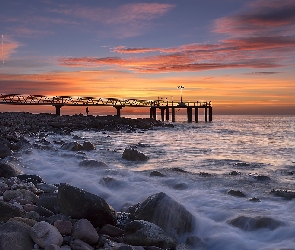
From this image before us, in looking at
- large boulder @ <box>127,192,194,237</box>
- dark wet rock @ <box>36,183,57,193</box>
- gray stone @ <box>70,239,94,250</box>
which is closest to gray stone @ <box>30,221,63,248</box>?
gray stone @ <box>70,239,94,250</box>

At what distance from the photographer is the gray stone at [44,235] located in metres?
3.59

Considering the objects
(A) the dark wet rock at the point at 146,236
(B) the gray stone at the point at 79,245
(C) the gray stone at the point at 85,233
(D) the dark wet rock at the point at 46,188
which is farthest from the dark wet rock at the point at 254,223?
(D) the dark wet rock at the point at 46,188

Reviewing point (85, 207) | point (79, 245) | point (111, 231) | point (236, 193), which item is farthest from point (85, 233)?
point (236, 193)

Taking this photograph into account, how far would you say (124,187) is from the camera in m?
7.78

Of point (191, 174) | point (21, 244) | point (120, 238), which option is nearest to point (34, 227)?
point (21, 244)

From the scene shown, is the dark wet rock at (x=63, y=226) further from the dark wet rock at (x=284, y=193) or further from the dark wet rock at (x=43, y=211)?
the dark wet rock at (x=284, y=193)

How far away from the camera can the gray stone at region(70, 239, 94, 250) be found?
371 cm

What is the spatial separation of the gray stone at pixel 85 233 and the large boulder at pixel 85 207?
0.51 meters

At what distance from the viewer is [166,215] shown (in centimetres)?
494

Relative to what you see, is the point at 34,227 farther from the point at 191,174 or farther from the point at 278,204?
the point at 191,174

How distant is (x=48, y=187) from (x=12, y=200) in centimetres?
144

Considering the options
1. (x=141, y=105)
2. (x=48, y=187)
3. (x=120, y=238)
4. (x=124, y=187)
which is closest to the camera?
(x=120, y=238)

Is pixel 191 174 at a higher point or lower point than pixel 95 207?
lower

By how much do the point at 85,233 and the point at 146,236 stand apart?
0.72 metres
